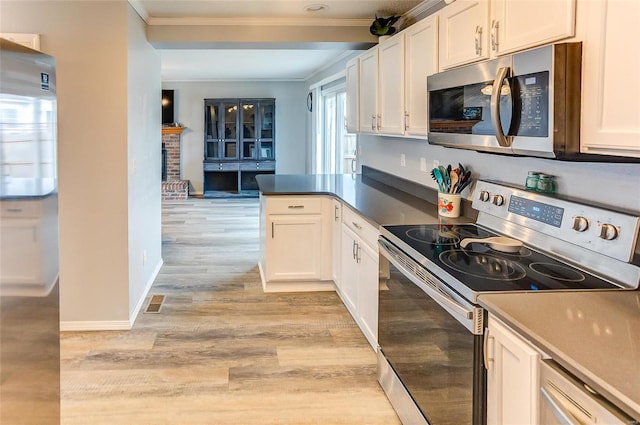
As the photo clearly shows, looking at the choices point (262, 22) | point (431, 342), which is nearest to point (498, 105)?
point (431, 342)

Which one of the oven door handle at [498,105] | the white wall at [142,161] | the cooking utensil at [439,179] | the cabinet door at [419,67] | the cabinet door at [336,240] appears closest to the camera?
the oven door handle at [498,105]

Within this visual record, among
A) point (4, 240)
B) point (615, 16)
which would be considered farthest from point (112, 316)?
point (615, 16)

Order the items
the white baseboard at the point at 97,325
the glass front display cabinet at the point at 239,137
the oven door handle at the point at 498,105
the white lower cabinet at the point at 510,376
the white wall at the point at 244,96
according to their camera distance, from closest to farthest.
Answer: the white lower cabinet at the point at 510,376 → the oven door handle at the point at 498,105 → the white baseboard at the point at 97,325 → the glass front display cabinet at the point at 239,137 → the white wall at the point at 244,96

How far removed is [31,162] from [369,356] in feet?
7.23

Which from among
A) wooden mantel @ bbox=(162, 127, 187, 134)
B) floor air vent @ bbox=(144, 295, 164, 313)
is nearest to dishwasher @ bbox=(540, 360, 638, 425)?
floor air vent @ bbox=(144, 295, 164, 313)

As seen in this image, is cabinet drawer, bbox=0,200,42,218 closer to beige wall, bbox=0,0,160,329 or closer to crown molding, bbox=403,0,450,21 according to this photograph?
beige wall, bbox=0,0,160,329

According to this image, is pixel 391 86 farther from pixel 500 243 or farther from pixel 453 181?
pixel 500 243

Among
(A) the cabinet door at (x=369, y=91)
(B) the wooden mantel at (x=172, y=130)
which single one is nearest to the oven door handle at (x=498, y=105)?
(A) the cabinet door at (x=369, y=91)

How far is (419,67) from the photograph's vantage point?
3.06 meters

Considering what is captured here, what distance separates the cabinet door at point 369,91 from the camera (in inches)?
155

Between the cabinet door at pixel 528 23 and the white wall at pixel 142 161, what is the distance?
2436 mm

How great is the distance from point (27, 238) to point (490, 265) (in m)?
1.53

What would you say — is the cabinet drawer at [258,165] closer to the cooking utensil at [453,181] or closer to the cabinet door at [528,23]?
the cooking utensil at [453,181]

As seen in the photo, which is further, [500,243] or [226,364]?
[226,364]
